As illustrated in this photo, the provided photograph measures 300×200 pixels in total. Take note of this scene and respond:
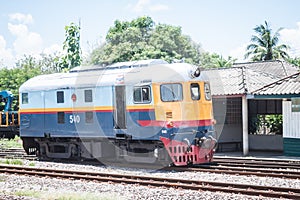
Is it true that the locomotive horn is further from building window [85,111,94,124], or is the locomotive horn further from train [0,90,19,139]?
train [0,90,19,139]

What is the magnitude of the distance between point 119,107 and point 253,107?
32.1ft

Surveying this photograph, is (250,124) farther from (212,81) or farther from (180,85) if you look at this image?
(180,85)

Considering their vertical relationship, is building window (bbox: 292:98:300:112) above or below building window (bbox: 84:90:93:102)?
below

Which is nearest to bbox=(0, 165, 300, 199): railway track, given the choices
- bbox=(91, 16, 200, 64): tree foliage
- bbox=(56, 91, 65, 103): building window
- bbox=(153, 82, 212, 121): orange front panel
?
bbox=(153, 82, 212, 121): orange front panel

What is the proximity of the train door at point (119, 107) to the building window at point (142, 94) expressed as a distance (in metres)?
0.52

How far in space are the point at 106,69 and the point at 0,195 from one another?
7.26 metres

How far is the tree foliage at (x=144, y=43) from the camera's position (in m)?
38.5

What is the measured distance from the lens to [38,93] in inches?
762

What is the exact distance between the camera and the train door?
16219 millimetres

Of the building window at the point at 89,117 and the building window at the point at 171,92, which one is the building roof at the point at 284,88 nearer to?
the building window at the point at 171,92

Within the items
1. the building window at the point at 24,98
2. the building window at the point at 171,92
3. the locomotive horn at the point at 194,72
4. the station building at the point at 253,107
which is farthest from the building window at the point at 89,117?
the station building at the point at 253,107

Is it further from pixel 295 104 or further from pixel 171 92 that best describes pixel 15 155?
pixel 295 104

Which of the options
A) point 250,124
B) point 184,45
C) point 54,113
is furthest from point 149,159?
point 184,45

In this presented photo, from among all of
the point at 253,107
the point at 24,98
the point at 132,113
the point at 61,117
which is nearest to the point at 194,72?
the point at 132,113
